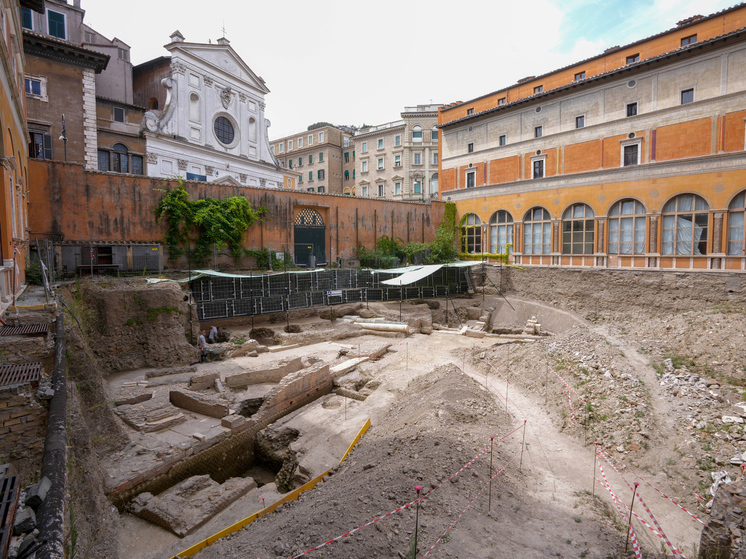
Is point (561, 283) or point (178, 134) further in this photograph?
point (178, 134)

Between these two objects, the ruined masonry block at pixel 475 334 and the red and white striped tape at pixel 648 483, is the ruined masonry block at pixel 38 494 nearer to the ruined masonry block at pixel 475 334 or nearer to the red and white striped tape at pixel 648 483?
the red and white striped tape at pixel 648 483

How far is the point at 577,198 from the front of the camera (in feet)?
83.9

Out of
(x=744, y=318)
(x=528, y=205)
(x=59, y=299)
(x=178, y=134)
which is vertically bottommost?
(x=744, y=318)

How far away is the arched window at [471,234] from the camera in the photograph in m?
31.2

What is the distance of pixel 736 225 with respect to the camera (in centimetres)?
1980

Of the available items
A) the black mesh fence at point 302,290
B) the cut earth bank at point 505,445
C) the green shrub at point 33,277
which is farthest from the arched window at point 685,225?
the green shrub at point 33,277

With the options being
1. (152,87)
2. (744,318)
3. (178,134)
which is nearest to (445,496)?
(744,318)

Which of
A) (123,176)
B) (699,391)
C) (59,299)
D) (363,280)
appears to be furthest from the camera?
(363,280)

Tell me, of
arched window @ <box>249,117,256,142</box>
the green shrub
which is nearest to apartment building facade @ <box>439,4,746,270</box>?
arched window @ <box>249,117,256,142</box>

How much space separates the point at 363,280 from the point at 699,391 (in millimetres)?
16939

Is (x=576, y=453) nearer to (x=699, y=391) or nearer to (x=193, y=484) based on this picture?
(x=699, y=391)

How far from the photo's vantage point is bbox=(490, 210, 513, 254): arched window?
2925 cm

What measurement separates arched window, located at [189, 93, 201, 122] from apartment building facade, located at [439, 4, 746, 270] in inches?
798

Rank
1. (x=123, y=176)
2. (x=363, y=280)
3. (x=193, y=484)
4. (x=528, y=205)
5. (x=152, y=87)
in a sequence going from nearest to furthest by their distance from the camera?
(x=193, y=484)
(x=123, y=176)
(x=363, y=280)
(x=528, y=205)
(x=152, y=87)
